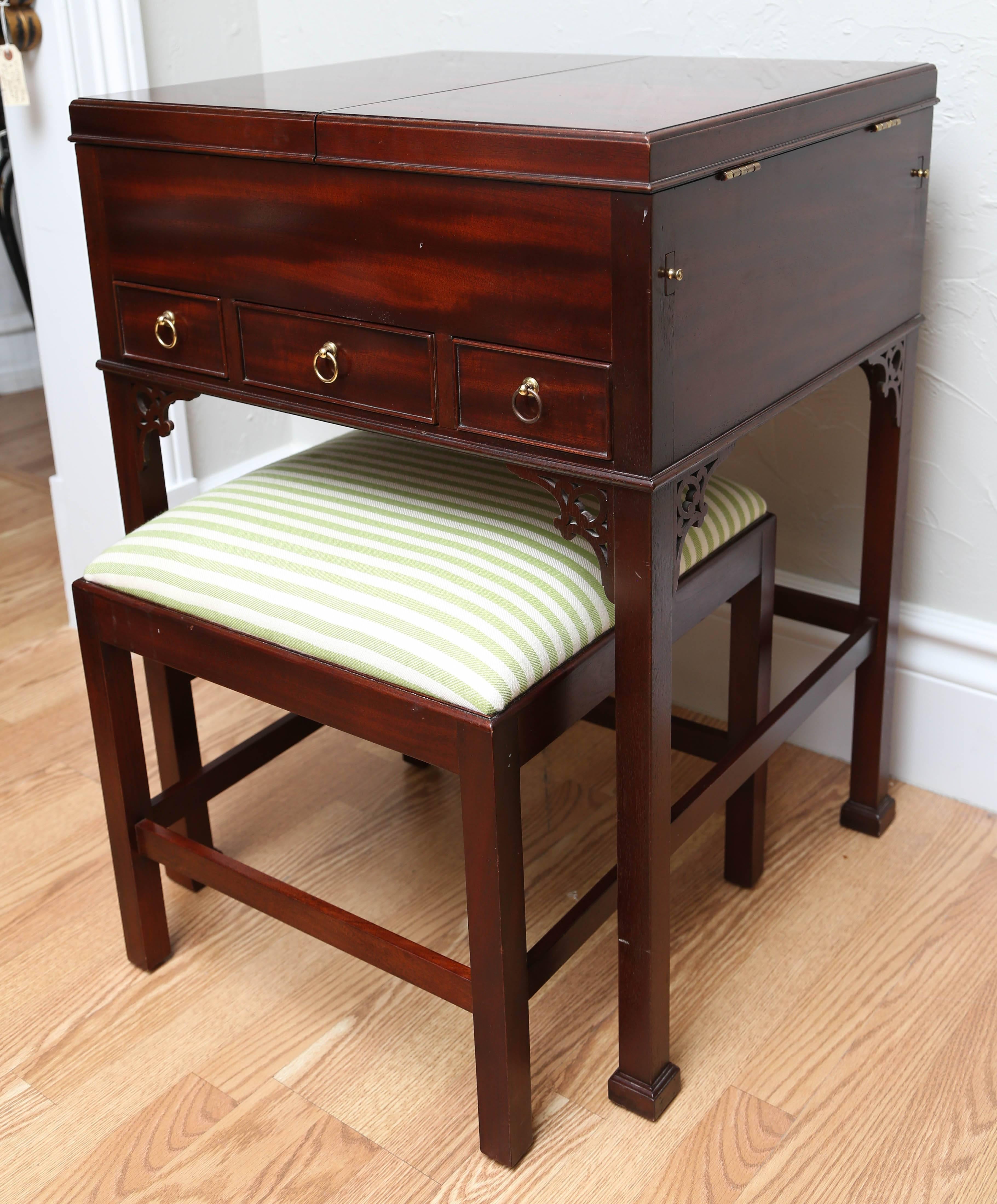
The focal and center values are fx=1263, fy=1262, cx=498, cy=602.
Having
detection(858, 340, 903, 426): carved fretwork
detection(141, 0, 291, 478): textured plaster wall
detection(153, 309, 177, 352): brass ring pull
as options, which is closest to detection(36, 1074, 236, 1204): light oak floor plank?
detection(153, 309, 177, 352): brass ring pull

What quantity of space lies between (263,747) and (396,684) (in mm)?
470

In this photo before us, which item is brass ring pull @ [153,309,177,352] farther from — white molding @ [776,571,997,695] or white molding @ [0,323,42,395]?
white molding @ [0,323,42,395]

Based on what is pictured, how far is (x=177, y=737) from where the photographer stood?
4.70 feet

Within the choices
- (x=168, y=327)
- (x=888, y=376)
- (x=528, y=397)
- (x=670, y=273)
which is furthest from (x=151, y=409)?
(x=888, y=376)

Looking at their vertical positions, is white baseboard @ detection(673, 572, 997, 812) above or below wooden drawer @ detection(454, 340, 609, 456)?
below


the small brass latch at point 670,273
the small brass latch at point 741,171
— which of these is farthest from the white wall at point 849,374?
the small brass latch at point 670,273

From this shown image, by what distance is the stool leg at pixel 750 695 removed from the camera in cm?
132

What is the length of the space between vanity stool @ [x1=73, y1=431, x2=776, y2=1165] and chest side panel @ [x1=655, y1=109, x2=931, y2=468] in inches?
7.6

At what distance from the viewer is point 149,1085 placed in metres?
1.22

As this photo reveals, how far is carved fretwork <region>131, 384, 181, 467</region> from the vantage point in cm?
124

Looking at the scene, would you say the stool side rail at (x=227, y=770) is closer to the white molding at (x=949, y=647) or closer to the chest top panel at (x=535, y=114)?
the chest top panel at (x=535, y=114)

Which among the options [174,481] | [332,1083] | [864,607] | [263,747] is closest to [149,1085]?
[332,1083]

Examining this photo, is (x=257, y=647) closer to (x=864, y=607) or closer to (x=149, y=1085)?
(x=149, y=1085)

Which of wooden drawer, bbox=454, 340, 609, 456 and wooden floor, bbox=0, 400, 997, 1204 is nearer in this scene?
wooden drawer, bbox=454, 340, 609, 456
